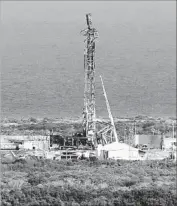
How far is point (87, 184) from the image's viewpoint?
12.5m

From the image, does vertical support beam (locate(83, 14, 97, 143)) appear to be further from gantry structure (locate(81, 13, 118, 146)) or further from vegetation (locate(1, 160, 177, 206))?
vegetation (locate(1, 160, 177, 206))

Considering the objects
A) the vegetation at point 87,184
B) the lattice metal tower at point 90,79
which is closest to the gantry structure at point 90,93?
the lattice metal tower at point 90,79

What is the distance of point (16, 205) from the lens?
36.0 ft

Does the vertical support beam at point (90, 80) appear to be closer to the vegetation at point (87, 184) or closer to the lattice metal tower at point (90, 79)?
the lattice metal tower at point (90, 79)

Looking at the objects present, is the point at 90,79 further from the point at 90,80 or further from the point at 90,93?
the point at 90,93

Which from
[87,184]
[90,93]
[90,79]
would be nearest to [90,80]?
[90,79]

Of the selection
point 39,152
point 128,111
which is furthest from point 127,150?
point 128,111

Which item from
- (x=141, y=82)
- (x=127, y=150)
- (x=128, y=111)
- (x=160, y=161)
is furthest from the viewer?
(x=141, y=82)

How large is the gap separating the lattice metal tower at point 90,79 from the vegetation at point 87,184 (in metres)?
4.97

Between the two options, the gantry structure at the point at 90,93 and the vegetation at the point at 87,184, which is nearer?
the vegetation at the point at 87,184

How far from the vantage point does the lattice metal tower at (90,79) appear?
20234mm

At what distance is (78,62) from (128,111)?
9054 millimetres

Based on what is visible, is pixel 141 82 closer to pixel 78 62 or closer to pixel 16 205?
pixel 78 62

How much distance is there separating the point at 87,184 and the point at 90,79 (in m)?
8.50
